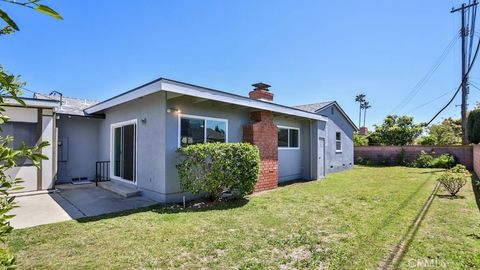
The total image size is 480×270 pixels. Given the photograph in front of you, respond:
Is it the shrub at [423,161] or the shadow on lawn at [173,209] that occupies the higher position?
the shrub at [423,161]

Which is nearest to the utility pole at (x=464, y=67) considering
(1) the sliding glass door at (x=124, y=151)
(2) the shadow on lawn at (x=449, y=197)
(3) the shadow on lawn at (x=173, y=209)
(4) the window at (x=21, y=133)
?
(2) the shadow on lawn at (x=449, y=197)

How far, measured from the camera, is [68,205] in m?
7.02

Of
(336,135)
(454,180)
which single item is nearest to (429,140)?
(336,135)

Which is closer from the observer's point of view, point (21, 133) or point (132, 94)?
point (132, 94)

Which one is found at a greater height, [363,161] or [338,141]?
[338,141]

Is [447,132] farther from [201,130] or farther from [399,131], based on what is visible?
[201,130]

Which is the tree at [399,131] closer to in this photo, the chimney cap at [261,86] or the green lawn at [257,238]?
the chimney cap at [261,86]

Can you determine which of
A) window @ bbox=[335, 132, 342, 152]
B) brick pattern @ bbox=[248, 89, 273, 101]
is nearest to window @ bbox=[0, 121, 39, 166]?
brick pattern @ bbox=[248, 89, 273, 101]

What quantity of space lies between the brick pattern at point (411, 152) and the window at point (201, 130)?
16.3 metres

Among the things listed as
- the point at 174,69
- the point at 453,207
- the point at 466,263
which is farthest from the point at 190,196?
the point at 174,69

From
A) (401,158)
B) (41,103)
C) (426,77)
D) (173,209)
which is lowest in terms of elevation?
(173,209)

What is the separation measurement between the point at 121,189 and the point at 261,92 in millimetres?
6873

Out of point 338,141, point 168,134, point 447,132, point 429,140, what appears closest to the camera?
point 168,134

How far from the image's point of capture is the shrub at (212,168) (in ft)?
22.9
